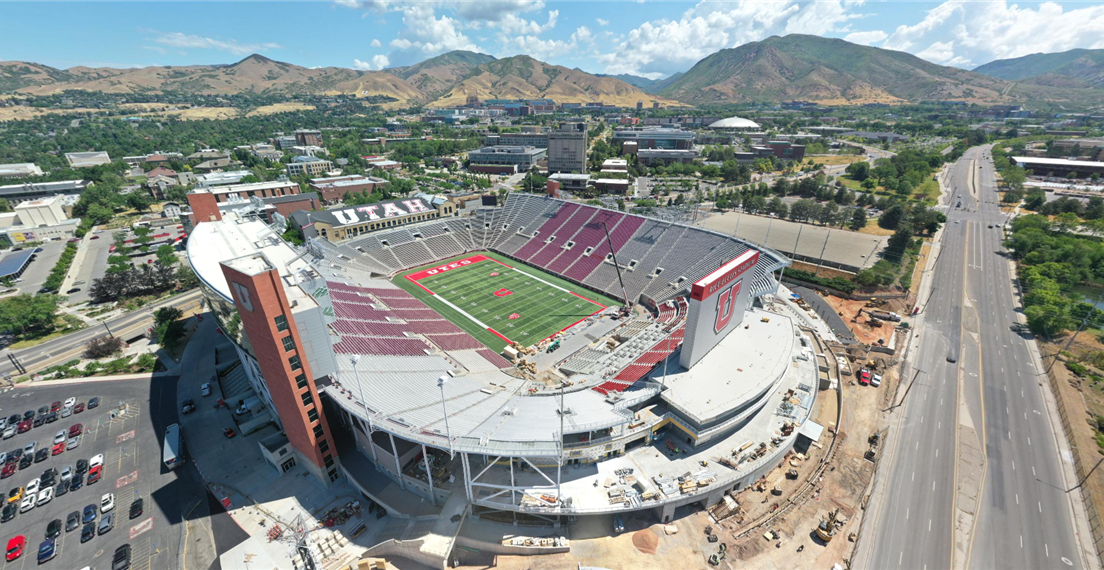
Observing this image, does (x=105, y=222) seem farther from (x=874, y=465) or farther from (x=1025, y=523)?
(x=1025, y=523)

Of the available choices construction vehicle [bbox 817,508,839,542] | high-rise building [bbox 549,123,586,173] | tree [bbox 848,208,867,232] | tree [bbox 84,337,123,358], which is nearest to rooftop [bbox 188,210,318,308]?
tree [bbox 84,337,123,358]

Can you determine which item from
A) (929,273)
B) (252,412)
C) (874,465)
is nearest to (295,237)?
(252,412)

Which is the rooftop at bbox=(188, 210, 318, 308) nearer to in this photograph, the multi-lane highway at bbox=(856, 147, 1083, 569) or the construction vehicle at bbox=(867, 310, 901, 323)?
the multi-lane highway at bbox=(856, 147, 1083, 569)

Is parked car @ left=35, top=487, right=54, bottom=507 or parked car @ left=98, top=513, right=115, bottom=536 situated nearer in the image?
parked car @ left=98, top=513, right=115, bottom=536

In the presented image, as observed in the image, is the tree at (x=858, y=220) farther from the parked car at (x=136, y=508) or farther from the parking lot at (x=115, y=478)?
the parked car at (x=136, y=508)

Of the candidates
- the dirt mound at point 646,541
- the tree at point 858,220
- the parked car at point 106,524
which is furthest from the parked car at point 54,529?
the tree at point 858,220

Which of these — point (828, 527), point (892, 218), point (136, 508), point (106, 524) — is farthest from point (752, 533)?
point (892, 218)
